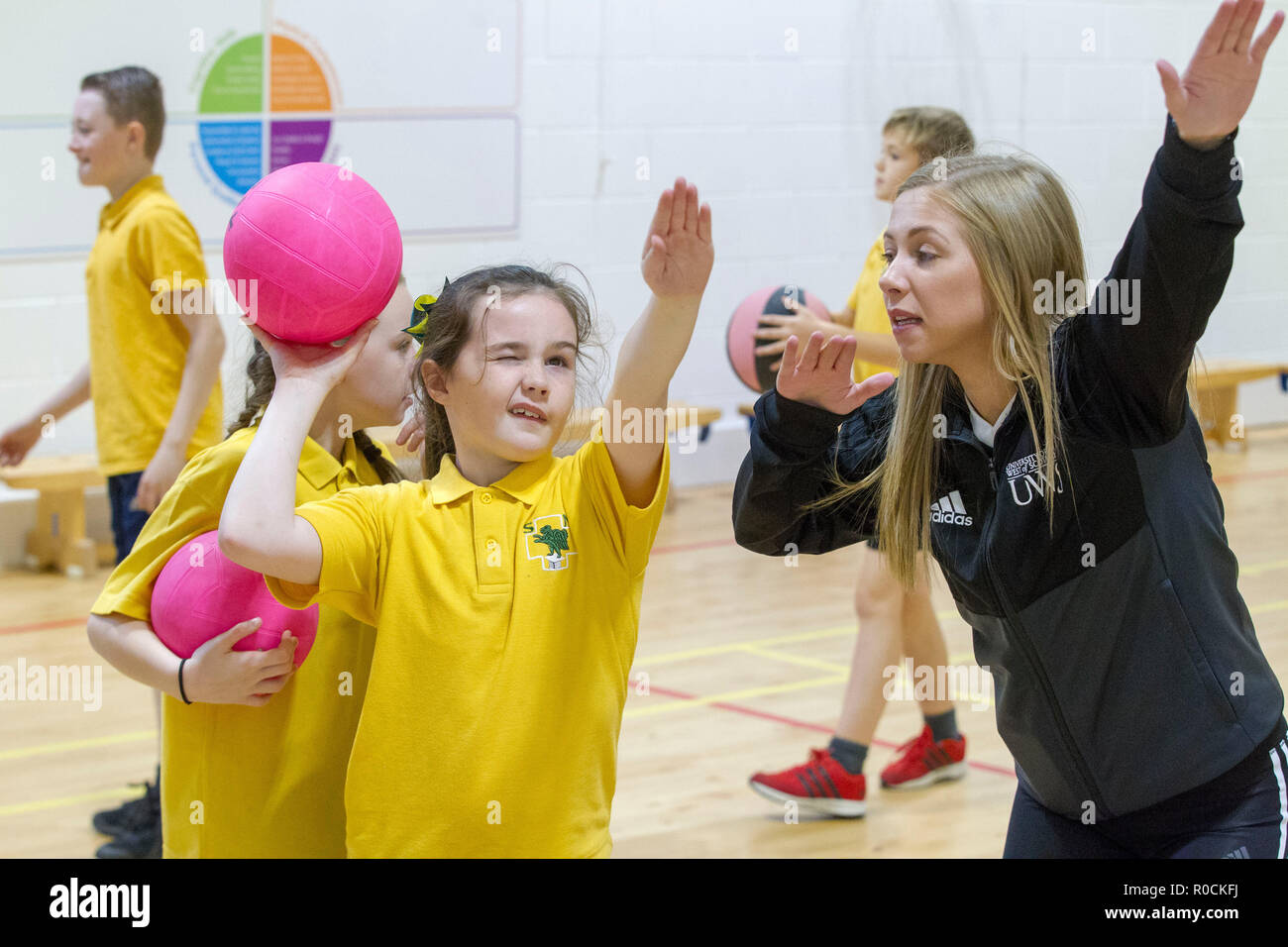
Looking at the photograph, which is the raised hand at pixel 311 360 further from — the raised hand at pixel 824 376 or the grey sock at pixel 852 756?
the grey sock at pixel 852 756

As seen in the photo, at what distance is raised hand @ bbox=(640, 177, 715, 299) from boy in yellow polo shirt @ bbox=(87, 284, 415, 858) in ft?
1.77

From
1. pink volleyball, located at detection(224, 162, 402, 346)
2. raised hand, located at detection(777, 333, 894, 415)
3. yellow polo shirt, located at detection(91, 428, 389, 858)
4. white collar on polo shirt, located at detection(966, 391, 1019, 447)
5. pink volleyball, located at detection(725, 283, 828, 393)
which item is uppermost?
pink volleyball, located at detection(224, 162, 402, 346)

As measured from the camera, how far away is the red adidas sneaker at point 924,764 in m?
4.34

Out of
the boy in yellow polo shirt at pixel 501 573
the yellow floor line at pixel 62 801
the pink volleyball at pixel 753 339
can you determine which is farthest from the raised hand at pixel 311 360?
the yellow floor line at pixel 62 801

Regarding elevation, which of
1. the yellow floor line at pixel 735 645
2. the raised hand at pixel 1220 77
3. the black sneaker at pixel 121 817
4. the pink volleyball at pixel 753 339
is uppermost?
the raised hand at pixel 1220 77

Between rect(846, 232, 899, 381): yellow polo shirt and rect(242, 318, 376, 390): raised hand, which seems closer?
rect(242, 318, 376, 390): raised hand

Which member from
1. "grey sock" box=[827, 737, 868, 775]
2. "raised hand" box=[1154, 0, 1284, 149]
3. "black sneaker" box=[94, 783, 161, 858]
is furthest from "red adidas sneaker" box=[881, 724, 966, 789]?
"raised hand" box=[1154, 0, 1284, 149]

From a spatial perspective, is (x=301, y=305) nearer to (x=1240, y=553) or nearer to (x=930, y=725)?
(x=930, y=725)

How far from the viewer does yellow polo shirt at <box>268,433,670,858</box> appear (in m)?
1.95

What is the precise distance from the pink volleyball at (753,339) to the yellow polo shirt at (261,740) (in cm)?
203

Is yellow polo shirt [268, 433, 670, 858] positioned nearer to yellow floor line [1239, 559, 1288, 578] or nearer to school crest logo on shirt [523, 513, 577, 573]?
school crest logo on shirt [523, 513, 577, 573]
